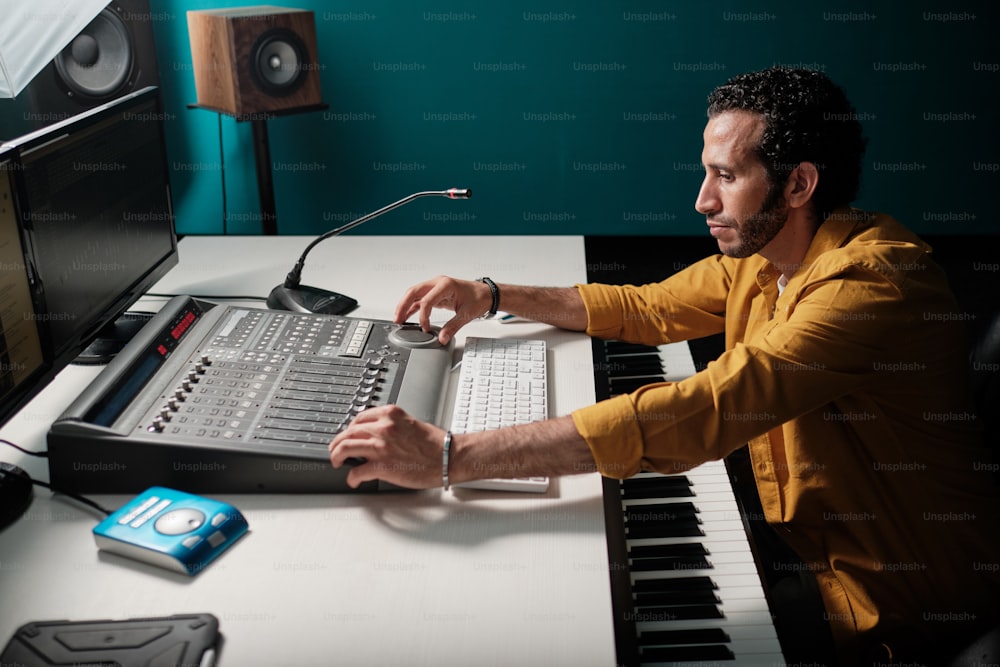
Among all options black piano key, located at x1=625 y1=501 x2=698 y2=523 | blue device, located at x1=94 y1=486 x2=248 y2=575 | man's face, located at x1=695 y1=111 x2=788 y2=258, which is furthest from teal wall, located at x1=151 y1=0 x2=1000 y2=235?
blue device, located at x1=94 y1=486 x2=248 y2=575

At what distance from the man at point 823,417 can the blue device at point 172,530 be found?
166mm

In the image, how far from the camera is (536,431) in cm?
124

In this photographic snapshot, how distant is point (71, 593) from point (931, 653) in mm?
1118

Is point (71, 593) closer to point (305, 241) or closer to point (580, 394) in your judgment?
point (580, 394)

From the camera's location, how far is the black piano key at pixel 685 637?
4.15ft

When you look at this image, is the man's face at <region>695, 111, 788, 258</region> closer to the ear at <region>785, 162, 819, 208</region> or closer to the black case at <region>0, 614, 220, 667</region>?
the ear at <region>785, 162, 819, 208</region>

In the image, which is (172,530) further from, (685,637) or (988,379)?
(988,379)

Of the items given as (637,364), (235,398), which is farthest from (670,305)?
(235,398)

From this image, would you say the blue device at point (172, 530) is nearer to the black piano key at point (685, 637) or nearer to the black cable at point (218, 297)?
the black piano key at point (685, 637)

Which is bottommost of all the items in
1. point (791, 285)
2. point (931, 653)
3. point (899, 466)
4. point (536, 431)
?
point (931, 653)

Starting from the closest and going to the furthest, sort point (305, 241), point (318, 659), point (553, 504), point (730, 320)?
point (318, 659) < point (553, 504) < point (730, 320) < point (305, 241)

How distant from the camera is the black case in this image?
0.93 metres

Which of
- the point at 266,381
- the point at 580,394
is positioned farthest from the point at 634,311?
the point at 266,381

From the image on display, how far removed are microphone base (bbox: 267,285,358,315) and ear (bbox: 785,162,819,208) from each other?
81 centimetres
